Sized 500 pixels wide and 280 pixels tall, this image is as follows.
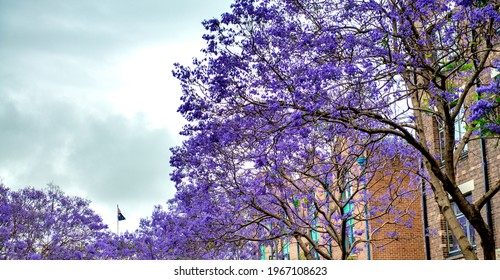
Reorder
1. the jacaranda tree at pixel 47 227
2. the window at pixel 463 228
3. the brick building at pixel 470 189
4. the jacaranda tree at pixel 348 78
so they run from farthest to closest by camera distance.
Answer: the jacaranda tree at pixel 47 227 → the window at pixel 463 228 → the brick building at pixel 470 189 → the jacaranda tree at pixel 348 78

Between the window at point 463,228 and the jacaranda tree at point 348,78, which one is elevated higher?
the jacaranda tree at point 348,78

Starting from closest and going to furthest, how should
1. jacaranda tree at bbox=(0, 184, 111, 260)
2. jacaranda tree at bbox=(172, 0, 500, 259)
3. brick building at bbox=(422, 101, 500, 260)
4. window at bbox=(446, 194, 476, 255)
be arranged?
jacaranda tree at bbox=(172, 0, 500, 259) < brick building at bbox=(422, 101, 500, 260) < window at bbox=(446, 194, 476, 255) < jacaranda tree at bbox=(0, 184, 111, 260)

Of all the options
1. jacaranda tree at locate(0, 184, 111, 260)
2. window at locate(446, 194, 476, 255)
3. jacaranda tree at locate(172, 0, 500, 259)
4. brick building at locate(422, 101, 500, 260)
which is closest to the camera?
jacaranda tree at locate(172, 0, 500, 259)

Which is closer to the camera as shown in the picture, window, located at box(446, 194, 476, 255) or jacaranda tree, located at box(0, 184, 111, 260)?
window, located at box(446, 194, 476, 255)

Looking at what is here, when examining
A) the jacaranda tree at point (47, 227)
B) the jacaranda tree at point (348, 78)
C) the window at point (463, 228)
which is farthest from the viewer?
the jacaranda tree at point (47, 227)

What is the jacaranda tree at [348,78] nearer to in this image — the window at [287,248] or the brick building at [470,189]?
the brick building at [470,189]

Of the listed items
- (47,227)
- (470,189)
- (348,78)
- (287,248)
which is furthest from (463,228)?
(287,248)

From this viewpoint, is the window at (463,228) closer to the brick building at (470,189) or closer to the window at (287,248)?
the brick building at (470,189)

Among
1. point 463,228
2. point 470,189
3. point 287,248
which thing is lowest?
point 463,228

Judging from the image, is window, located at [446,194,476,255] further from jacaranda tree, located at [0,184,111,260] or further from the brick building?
jacaranda tree, located at [0,184,111,260]

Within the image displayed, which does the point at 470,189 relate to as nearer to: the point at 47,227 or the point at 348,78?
the point at 348,78

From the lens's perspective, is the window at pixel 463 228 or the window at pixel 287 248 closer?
the window at pixel 463 228

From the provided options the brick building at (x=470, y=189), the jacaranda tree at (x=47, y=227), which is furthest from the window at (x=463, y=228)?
the jacaranda tree at (x=47, y=227)

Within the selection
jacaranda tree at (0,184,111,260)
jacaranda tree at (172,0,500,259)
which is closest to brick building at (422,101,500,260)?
jacaranda tree at (172,0,500,259)
